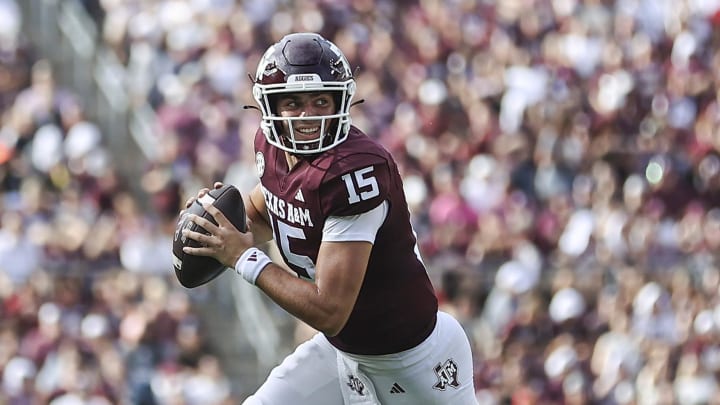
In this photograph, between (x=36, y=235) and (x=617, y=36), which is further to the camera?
(x=617, y=36)

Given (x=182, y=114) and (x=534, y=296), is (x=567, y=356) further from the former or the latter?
(x=182, y=114)

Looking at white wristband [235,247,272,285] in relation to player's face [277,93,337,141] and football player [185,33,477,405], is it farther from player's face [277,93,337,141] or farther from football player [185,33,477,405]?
player's face [277,93,337,141]

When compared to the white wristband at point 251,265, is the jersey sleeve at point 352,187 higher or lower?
higher

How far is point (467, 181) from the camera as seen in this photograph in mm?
11906

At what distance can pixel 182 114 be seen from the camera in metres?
12.4

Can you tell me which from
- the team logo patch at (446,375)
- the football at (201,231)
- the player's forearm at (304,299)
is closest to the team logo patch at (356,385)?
the team logo patch at (446,375)

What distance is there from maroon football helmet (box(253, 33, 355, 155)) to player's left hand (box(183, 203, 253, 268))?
338 millimetres

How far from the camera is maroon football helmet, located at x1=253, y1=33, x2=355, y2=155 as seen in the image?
519 centimetres

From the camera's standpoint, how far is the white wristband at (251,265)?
5121 mm

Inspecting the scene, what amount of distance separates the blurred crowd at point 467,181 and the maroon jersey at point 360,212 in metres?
5.21

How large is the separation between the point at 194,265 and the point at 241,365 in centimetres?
653

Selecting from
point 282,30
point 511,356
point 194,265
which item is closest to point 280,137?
point 194,265

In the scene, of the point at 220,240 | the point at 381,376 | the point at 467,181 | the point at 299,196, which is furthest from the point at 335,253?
the point at 467,181

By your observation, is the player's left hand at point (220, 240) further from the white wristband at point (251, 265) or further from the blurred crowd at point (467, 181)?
the blurred crowd at point (467, 181)
